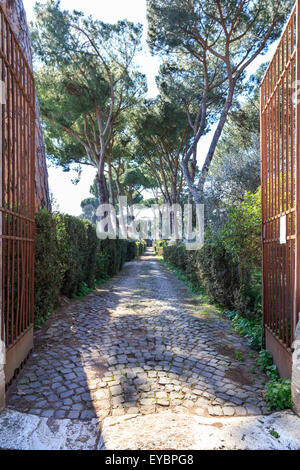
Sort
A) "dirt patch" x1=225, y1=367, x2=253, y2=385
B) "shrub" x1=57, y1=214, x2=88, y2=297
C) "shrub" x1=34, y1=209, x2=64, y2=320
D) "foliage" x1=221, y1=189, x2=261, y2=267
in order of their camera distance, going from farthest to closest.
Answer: "shrub" x1=57, y1=214, x2=88, y2=297, "foliage" x1=221, y1=189, x2=261, y2=267, "shrub" x1=34, y1=209, x2=64, y2=320, "dirt patch" x1=225, y1=367, x2=253, y2=385

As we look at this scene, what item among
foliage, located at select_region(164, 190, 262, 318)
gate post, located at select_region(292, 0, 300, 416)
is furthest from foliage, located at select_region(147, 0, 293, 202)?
gate post, located at select_region(292, 0, 300, 416)

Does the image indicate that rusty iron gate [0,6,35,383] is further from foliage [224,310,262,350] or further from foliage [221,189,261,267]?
foliage [221,189,261,267]

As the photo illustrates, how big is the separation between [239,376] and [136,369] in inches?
40.3

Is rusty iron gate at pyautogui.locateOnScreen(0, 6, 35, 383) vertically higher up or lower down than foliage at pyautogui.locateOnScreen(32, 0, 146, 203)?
lower down

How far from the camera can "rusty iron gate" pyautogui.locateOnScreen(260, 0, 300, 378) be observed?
214 centimetres

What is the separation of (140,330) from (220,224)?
5709 mm

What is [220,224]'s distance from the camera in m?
8.87

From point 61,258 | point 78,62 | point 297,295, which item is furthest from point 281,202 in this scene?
point 78,62

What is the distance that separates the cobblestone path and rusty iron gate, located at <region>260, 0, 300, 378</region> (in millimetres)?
547

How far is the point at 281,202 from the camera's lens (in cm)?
263

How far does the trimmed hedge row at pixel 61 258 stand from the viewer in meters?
4.14

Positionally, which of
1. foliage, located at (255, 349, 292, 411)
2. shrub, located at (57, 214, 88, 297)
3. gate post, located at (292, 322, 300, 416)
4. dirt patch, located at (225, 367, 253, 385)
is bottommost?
dirt patch, located at (225, 367, 253, 385)
